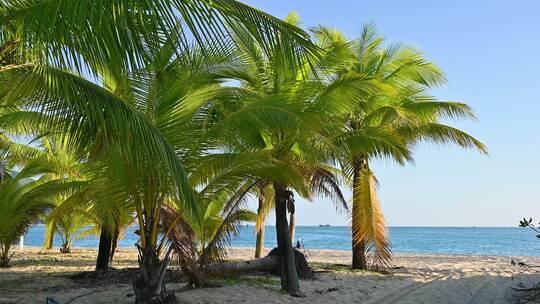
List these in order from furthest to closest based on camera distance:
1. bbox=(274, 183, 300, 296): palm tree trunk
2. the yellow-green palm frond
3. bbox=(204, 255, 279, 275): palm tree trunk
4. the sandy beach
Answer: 1. the yellow-green palm frond
2. bbox=(204, 255, 279, 275): palm tree trunk
3. bbox=(274, 183, 300, 296): palm tree trunk
4. the sandy beach

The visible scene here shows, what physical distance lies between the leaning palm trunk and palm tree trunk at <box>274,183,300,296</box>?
388 cm

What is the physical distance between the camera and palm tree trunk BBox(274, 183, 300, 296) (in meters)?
9.52

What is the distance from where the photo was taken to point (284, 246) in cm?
985

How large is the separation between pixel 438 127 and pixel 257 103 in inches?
311

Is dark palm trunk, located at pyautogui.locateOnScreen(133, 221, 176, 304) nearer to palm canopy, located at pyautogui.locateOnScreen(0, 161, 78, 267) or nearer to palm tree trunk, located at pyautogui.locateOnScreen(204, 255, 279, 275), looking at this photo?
palm tree trunk, located at pyautogui.locateOnScreen(204, 255, 279, 275)

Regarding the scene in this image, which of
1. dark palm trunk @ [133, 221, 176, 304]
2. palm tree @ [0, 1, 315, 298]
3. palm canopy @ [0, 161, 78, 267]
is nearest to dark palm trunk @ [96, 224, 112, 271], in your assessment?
palm canopy @ [0, 161, 78, 267]

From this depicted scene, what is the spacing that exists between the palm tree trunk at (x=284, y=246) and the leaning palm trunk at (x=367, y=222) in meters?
3.88

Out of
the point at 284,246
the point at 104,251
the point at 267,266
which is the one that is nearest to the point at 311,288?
the point at 284,246

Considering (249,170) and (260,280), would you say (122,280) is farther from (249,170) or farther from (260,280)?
(249,170)

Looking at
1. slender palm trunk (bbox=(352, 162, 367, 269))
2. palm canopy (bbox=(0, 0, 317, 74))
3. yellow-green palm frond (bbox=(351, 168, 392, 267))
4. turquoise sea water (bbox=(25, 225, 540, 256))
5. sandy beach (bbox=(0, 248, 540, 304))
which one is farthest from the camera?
turquoise sea water (bbox=(25, 225, 540, 256))

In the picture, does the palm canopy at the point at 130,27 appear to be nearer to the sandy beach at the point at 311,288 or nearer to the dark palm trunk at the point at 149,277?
the dark palm trunk at the point at 149,277

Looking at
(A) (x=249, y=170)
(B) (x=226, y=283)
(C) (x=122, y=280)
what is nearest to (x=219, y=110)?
(A) (x=249, y=170)

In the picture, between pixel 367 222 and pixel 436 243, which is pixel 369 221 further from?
pixel 436 243

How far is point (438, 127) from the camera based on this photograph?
13758 millimetres
